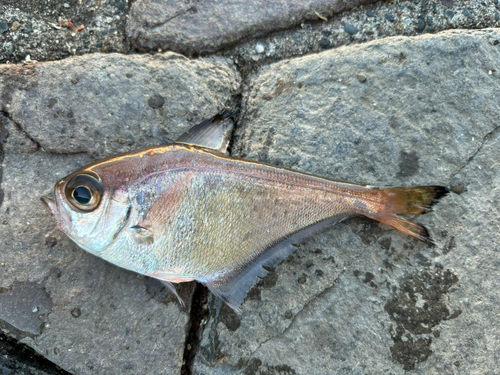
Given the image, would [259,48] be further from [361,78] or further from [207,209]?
[207,209]

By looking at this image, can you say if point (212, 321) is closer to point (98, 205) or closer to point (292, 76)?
point (98, 205)

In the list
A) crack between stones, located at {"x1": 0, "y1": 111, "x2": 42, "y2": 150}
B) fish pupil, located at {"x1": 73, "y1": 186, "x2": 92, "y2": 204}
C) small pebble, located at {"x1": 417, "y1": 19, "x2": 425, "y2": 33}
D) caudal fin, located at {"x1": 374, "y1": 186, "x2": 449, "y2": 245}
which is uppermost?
small pebble, located at {"x1": 417, "y1": 19, "x2": 425, "y2": 33}

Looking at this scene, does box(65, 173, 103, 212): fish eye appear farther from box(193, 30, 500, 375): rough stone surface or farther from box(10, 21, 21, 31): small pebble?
box(10, 21, 21, 31): small pebble

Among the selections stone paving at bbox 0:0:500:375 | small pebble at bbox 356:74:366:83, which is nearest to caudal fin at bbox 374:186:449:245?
stone paving at bbox 0:0:500:375

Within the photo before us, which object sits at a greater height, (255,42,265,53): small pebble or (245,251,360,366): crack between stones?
(255,42,265,53): small pebble

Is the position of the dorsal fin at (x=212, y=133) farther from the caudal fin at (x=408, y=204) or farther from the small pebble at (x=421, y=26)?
the small pebble at (x=421, y=26)
